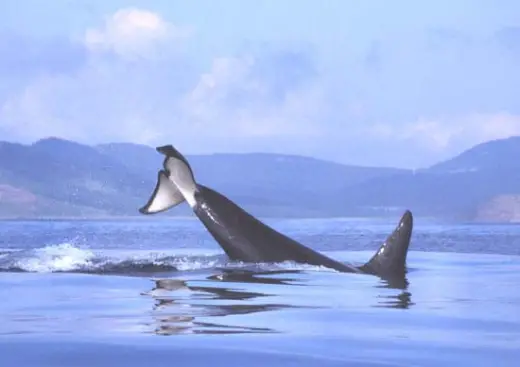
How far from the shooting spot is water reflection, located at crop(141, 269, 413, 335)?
9.75 m

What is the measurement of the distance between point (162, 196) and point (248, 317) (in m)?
8.11

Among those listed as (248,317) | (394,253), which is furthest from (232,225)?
(248,317)

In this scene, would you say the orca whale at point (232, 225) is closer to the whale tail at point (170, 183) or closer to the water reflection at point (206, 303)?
the whale tail at point (170, 183)

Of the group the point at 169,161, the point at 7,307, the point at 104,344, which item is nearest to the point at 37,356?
the point at 104,344

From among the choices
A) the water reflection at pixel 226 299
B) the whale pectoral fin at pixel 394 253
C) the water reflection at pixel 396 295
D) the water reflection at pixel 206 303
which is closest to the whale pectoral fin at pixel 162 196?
the water reflection at pixel 226 299

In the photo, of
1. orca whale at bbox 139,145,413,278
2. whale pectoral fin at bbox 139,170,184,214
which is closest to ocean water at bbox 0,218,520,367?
orca whale at bbox 139,145,413,278

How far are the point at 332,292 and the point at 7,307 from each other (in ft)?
14.8

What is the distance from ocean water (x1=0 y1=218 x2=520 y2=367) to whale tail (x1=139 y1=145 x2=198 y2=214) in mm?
1088

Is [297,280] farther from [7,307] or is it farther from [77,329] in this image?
[77,329]

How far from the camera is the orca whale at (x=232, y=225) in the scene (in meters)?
18.4

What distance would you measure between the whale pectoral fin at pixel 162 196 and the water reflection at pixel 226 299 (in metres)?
1.74

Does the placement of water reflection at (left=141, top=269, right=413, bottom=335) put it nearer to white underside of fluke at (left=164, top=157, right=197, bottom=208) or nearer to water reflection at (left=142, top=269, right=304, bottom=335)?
water reflection at (left=142, top=269, right=304, bottom=335)

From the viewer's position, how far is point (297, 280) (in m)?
16.1

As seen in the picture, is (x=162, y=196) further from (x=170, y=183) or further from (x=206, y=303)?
(x=206, y=303)
